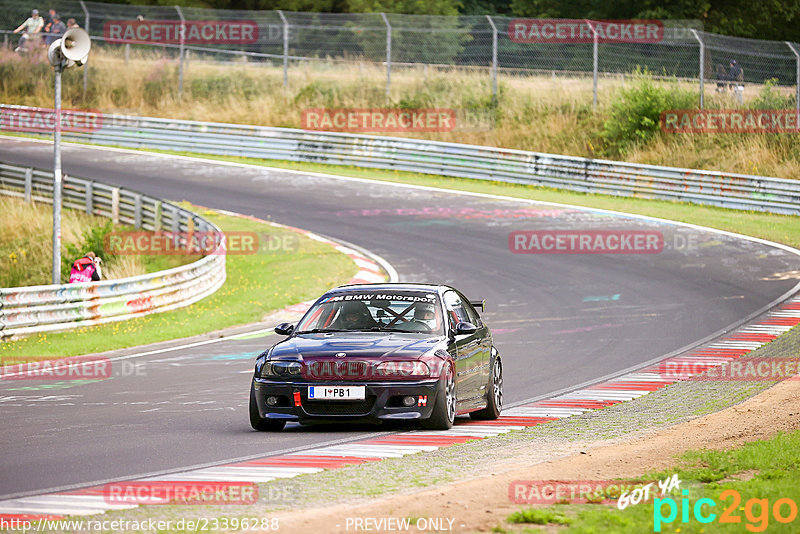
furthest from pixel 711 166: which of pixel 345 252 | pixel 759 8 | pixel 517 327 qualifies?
pixel 759 8

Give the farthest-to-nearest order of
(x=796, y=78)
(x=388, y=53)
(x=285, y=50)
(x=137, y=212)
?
(x=285, y=50) < (x=388, y=53) < (x=796, y=78) < (x=137, y=212)

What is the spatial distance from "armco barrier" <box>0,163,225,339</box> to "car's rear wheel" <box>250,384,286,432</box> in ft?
26.3

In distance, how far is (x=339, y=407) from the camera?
10242 millimetres

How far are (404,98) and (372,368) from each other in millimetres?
30749

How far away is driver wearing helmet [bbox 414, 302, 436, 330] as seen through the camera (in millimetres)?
11203

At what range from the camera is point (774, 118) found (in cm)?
3350

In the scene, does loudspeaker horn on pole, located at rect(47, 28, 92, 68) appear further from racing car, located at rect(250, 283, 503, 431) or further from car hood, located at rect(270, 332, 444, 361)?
car hood, located at rect(270, 332, 444, 361)

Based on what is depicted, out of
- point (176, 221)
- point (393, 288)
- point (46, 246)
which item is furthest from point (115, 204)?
point (393, 288)

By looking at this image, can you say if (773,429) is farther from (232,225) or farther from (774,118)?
(774,118)

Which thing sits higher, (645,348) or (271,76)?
(271,76)

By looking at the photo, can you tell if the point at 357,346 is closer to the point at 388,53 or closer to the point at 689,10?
the point at 388,53

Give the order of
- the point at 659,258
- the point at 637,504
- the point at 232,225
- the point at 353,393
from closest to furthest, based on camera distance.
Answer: the point at 637,504
the point at 353,393
the point at 659,258
the point at 232,225

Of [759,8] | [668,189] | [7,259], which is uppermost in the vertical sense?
[759,8]

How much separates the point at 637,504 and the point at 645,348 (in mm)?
10132
